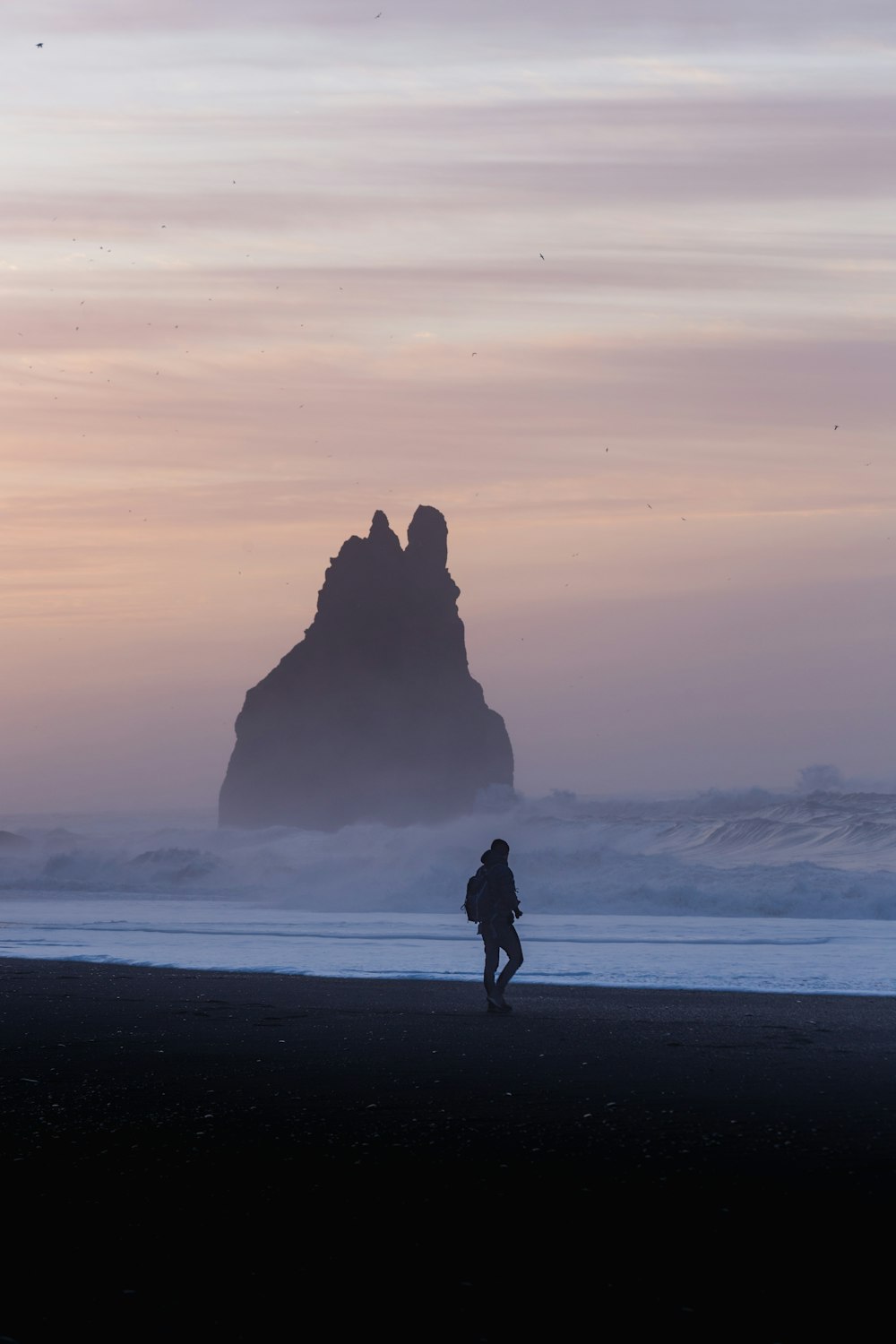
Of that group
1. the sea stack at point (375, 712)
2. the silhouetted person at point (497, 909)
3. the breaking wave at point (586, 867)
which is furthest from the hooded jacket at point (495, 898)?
the sea stack at point (375, 712)

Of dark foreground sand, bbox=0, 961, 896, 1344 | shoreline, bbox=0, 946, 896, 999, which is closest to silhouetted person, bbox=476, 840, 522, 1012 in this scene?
shoreline, bbox=0, 946, 896, 999

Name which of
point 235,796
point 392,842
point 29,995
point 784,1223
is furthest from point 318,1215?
point 235,796

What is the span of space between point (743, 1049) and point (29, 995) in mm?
8558

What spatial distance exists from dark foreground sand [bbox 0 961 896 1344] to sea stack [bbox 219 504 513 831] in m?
90.4

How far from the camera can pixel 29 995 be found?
1611 cm

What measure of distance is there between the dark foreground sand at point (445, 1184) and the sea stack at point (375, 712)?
90352mm

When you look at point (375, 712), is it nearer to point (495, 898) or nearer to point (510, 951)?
point (495, 898)

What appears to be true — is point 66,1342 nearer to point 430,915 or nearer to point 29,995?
point 29,995

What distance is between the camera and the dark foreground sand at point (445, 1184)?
4613mm

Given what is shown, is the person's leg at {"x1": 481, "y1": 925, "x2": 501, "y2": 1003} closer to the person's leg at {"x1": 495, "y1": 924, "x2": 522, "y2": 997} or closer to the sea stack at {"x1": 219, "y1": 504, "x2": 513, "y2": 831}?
the person's leg at {"x1": 495, "y1": 924, "x2": 522, "y2": 997}

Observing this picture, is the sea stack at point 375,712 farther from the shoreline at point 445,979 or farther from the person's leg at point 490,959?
the person's leg at point 490,959

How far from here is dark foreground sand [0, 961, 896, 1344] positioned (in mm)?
4613

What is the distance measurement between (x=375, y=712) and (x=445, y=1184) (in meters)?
99.8

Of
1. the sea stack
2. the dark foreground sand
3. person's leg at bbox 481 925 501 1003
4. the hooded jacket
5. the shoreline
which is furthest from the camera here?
the sea stack
